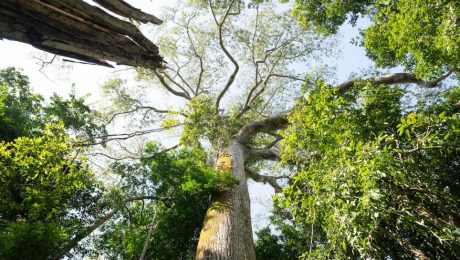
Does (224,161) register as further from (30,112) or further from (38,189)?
(30,112)

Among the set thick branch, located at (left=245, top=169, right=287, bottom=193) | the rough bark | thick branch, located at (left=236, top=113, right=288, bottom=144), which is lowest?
the rough bark


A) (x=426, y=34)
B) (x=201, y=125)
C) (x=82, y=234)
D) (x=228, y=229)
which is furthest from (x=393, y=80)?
(x=82, y=234)

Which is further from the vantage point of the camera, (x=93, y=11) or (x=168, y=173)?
(x=168, y=173)

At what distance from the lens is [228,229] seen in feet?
18.3

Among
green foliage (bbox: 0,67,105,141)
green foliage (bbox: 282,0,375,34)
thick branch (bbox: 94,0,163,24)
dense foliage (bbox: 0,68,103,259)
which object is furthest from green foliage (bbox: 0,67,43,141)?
green foliage (bbox: 282,0,375,34)

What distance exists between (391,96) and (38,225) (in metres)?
6.45

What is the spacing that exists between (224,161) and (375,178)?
5370mm

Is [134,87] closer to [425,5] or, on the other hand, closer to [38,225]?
[38,225]

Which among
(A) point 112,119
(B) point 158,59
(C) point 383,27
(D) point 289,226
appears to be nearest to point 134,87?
(A) point 112,119

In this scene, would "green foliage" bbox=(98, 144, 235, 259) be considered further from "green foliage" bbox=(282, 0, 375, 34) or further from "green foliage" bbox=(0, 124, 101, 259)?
"green foliage" bbox=(282, 0, 375, 34)

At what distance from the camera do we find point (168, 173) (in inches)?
272

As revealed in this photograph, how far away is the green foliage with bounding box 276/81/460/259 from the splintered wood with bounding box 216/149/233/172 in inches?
118

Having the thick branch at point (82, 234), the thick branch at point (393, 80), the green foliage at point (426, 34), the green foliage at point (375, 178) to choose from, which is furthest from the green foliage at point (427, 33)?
the thick branch at point (82, 234)

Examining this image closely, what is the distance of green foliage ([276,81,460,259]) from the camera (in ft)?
11.1
